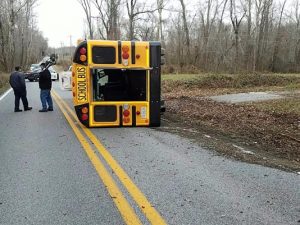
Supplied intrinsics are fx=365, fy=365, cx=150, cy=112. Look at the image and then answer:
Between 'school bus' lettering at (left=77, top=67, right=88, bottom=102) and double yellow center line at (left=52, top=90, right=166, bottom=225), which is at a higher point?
'school bus' lettering at (left=77, top=67, right=88, bottom=102)

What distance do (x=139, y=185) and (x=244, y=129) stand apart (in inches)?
210

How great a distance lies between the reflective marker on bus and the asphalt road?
1.74 meters

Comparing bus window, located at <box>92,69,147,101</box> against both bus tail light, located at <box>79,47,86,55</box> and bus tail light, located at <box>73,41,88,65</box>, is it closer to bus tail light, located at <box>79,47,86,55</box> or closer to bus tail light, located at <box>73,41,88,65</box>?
bus tail light, located at <box>73,41,88,65</box>

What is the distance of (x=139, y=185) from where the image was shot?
17.0 ft

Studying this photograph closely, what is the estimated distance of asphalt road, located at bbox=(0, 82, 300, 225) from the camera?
4180 millimetres

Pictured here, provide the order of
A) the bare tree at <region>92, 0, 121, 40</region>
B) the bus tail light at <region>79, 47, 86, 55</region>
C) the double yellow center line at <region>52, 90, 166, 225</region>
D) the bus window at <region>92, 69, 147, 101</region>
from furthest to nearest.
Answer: the bare tree at <region>92, 0, 121, 40</region>
the bus window at <region>92, 69, 147, 101</region>
the bus tail light at <region>79, 47, 86, 55</region>
the double yellow center line at <region>52, 90, 166, 225</region>

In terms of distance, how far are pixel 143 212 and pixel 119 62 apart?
6.04 meters

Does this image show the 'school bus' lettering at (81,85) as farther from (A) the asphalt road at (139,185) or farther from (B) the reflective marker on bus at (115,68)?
(A) the asphalt road at (139,185)

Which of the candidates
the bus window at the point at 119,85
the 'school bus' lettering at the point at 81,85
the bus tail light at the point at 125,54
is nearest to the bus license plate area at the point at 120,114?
the 'school bus' lettering at the point at 81,85

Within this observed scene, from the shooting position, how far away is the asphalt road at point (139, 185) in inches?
165

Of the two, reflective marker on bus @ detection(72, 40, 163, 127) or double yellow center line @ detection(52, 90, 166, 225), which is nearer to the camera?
double yellow center line @ detection(52, 90, 166, 225)

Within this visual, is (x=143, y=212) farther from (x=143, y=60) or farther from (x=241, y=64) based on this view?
(x=241, y=64)

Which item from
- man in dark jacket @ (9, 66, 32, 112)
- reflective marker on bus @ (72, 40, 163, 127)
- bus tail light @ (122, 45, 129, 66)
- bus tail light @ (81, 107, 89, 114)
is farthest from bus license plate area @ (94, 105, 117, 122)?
man in dark jacket @ (9, 66, 32, 112)

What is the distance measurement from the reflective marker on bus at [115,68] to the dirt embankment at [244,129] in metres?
1.01
